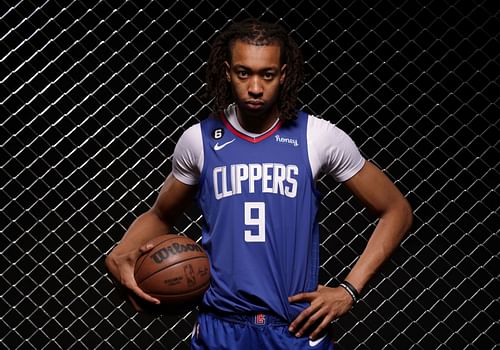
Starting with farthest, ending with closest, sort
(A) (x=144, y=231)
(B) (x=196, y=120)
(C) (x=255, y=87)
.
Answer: (B) (x=196, y=120) → (A) (x=144, y=231) → (C) (x=255, y=87)

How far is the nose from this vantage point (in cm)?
204

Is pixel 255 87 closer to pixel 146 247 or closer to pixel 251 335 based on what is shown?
pixel 146 247

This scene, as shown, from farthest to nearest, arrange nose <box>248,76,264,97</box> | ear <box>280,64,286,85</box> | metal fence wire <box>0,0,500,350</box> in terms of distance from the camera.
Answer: metal fence wire <box>0,0,500,350</box> → ear <box>280,64,286,85</box> → nose <box>248,76,264,97</box>

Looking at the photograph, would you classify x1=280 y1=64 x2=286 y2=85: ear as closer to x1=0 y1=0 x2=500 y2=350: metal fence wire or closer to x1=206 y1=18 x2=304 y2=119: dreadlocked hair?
x1=206 y1=18 x2=304 y2=119: dreadlocked hair

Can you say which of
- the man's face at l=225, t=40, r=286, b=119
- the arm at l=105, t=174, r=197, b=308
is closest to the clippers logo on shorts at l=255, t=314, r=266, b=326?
the arm at l=105, t=174, r=197, b=308

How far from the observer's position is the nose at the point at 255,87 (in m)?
2.04

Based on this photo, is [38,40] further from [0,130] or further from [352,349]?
[352,349]

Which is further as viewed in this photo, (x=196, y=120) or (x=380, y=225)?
(x=196, y=120)

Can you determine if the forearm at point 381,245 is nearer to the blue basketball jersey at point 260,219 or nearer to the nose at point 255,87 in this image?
the blue basketball jersey at point 260,219

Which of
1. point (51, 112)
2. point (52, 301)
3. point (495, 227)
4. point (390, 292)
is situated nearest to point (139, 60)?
point (51, 112)

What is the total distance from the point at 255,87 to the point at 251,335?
0.56 m

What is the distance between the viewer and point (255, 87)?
2.04 m

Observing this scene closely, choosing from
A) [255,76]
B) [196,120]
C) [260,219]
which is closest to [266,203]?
[260,219]

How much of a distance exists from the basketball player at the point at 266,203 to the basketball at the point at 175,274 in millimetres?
25
